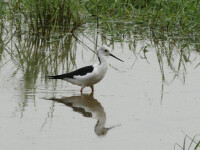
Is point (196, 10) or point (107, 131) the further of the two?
point (196, 10)

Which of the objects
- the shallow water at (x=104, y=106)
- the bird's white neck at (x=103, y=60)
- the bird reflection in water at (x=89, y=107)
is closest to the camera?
the shallow water at (x=104, y=106)

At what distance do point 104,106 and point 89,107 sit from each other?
23 centimetres

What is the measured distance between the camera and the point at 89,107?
8.27m

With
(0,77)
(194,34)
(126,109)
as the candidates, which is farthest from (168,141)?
(194,34)

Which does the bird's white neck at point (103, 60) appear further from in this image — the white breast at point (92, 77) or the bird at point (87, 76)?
the white breast at point (92, 77)

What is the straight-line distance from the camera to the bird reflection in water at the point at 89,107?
7.26m

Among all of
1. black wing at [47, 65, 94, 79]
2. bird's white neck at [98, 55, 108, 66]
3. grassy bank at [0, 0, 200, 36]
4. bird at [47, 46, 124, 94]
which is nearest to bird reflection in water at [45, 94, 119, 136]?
bird at [47, 46, 124, 94]

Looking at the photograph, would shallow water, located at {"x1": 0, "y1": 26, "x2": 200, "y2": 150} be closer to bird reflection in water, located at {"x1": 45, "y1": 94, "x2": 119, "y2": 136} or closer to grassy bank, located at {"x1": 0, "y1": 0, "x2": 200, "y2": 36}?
bird reflection in water, located at {"x1": 45, "y1": 94, "x2": 119, "y2": 136}

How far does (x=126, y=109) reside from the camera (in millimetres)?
8016

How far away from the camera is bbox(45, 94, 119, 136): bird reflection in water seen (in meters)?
7.26

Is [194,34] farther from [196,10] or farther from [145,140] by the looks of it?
[145,140]

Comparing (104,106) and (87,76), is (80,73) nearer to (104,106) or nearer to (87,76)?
(87,76)

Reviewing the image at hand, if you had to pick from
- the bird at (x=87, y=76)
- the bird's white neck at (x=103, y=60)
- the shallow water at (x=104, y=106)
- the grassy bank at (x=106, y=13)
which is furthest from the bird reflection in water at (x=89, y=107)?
the grassy bank at (x=106, y=13)

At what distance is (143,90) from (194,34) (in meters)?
4.55
